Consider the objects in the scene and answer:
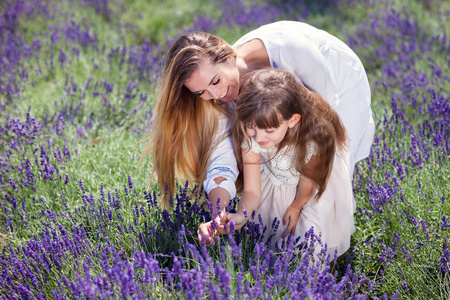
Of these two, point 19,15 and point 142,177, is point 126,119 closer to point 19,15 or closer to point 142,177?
point 142,177

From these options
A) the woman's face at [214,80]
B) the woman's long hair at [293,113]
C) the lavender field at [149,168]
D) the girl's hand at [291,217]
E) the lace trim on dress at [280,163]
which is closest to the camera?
the lavender field at [149,168]

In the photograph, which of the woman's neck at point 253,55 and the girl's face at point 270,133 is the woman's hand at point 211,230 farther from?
the woman's neck at point 253,55

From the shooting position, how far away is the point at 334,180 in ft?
7.86

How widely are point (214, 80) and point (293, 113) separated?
0.43 metres

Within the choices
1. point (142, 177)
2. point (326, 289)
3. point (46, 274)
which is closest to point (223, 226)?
point (326, 289)

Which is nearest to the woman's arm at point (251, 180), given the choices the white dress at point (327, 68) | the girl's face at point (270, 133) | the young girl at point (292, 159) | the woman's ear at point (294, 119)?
the young girl at point (292, 159)

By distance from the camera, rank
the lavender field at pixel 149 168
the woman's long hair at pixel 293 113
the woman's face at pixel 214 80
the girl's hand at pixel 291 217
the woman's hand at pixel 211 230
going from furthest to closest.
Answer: the girl's hand at pixel 291 217, the woman's face at pixel 214 80, the woman's long hair at pixel 293 113, the woman's hand at pixel 211 230, the lavender field at pixel 149 168

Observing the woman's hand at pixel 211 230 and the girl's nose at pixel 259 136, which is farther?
the girl's nose at pixel 259 136

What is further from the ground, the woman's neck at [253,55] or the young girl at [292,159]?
the woman's neck at [253,55]

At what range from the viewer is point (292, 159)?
231 centimetres

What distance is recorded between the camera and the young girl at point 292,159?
2.11 metres

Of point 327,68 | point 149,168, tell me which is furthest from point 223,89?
point 149,168

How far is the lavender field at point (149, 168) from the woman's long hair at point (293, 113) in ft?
1.35

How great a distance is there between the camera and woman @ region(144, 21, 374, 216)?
2219mm
